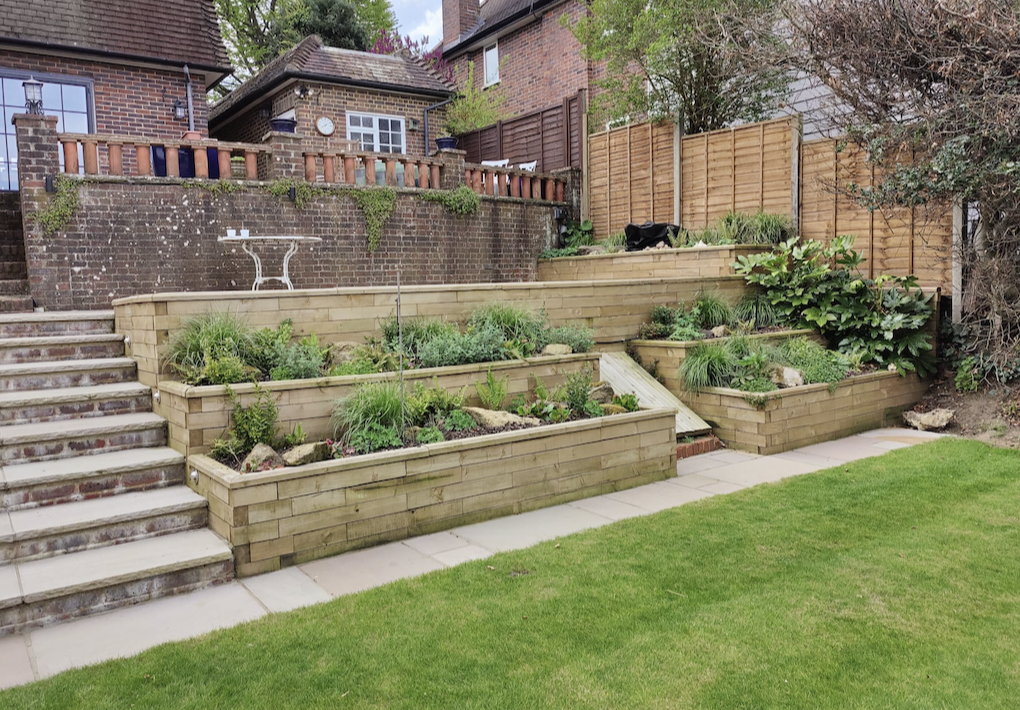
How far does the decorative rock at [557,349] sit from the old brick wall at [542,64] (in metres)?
10.7

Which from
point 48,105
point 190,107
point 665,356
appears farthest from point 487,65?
point 665,356

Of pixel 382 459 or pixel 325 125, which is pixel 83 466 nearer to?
pixel 382 459

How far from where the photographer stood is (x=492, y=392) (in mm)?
5617

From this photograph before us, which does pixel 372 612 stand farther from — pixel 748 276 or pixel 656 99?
pixel 656 99

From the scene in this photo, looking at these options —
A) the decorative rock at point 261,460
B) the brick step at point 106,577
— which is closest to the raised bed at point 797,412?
the decorative rock at point 261,460

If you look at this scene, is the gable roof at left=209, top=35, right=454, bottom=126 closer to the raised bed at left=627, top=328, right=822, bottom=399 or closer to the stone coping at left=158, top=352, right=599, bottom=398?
the raised bed at left=627, top=328, right=822, bottom=399

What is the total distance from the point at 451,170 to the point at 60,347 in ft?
20.9

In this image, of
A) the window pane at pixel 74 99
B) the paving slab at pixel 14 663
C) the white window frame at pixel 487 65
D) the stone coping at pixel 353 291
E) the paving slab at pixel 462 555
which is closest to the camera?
the paving slab at pixel 14 663

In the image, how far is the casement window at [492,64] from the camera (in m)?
18.8

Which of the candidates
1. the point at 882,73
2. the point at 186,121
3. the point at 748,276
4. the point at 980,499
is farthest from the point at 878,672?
the point at 186,121

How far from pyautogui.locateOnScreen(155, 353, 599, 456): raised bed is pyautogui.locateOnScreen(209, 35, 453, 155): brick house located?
34.2 ft

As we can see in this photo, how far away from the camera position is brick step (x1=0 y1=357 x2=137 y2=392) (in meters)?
5.16

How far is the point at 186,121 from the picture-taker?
12.1 metres

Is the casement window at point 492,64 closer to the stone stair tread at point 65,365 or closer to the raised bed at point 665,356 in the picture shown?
the raised bed at point 665,356
